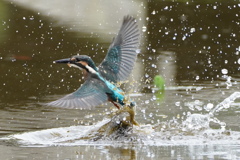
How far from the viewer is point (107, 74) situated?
6.41 metres

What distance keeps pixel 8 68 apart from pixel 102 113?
7.83 feet

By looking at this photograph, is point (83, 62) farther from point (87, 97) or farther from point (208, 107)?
point (208, 107)

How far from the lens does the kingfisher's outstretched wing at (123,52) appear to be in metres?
6.50

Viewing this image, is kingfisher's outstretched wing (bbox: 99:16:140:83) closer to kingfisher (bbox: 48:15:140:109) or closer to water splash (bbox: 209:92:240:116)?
kingfisher (bbox: 48:15:140:109)

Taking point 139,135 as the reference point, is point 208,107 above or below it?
above

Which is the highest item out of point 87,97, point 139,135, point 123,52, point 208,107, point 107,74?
point 123,52

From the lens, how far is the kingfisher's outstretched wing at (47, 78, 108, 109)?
5.76m

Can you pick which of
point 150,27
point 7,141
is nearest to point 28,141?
point 7,141

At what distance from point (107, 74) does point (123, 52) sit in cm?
33

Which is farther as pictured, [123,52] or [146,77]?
[146,77]

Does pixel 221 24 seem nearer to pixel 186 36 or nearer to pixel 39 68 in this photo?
pixel 186 36

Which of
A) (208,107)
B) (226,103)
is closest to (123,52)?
(208,107)

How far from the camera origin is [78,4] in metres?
12.3

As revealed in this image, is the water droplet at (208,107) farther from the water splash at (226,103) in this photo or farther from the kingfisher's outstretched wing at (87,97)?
the kingfisher's outstretched wing at (87,97)
